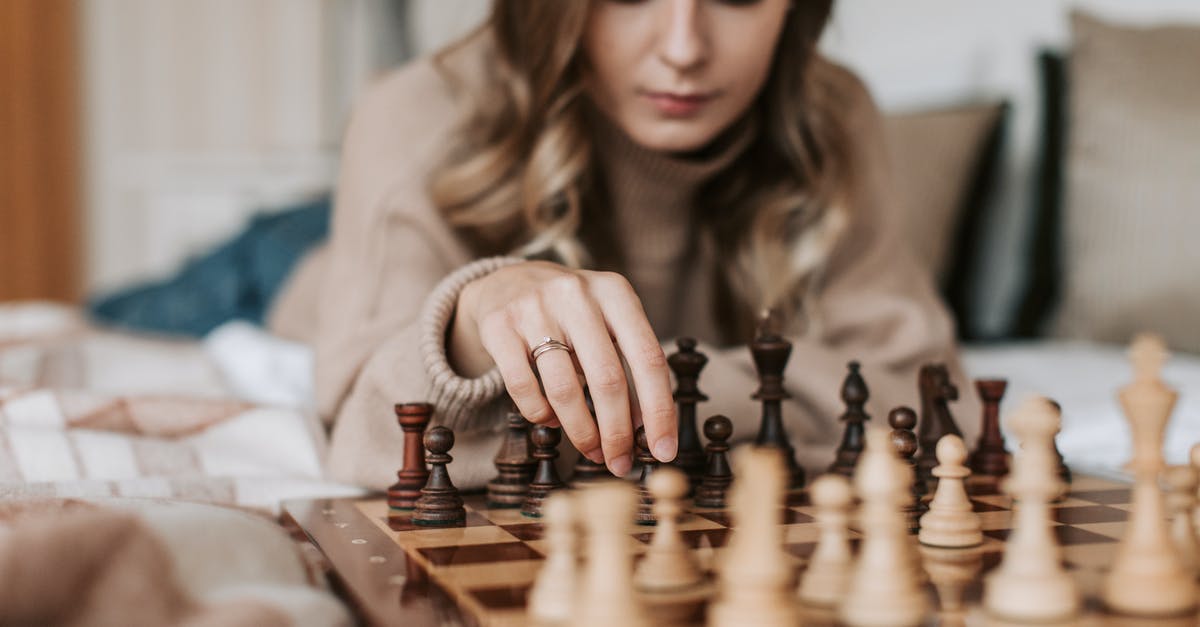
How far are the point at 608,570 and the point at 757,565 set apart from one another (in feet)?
0.25

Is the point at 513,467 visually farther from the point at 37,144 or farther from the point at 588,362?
the point at 37,144

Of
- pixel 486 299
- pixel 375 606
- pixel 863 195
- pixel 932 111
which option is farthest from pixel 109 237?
pixel 375 606

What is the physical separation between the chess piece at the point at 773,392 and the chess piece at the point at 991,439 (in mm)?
197

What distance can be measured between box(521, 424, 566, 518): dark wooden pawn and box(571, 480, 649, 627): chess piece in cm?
34

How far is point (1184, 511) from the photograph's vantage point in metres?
0.76

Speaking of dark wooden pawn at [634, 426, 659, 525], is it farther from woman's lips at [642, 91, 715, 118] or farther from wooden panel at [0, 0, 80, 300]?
wooden panel at [0, 0, 80, 300]

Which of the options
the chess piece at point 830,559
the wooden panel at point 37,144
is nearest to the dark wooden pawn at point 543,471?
the chess piece at point 830,559

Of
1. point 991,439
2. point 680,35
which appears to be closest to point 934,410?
point 991,439

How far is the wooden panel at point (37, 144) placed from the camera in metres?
4.52

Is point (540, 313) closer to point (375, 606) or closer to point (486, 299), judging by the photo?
point (486, 299)

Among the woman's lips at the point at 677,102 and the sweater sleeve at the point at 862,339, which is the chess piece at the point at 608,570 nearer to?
the sweater sleeve at the point at 862,339

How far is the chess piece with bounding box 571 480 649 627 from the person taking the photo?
1.88 feet

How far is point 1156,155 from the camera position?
2.00 m

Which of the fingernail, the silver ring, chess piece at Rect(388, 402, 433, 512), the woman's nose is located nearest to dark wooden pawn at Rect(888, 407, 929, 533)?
the fingernail
